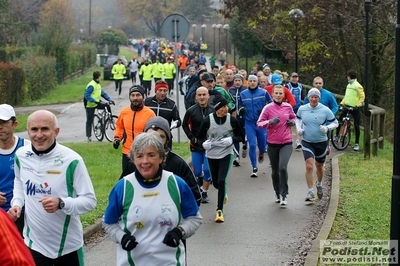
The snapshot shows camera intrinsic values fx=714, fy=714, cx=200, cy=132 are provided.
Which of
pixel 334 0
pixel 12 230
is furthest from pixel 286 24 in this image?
pixel 12 230

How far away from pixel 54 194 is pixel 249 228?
513 cm

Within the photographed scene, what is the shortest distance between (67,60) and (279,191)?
39.5m

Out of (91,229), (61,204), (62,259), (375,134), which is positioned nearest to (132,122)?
(91,229)

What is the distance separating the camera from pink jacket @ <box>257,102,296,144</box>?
11305mm

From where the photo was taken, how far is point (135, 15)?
146 m

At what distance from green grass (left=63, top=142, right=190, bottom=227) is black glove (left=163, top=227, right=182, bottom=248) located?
16.8 feet

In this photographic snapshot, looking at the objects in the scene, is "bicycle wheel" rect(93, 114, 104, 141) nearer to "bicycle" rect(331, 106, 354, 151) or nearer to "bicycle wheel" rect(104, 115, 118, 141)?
"bicycle wheel" rect(104, 115, 118, 141)

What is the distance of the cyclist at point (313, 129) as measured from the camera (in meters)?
11.5

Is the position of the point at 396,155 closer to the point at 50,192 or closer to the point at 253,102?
the point at 50,192

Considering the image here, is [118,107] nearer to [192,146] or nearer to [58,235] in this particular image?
[192,146]

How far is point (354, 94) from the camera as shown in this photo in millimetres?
17625

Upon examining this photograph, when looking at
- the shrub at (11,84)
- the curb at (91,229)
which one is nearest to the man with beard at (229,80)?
the curb at (91,229)

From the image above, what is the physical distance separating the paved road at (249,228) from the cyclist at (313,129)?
70cm

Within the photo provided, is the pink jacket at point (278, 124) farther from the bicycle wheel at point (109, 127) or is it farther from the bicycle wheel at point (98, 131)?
the bicycle wheel at point (98, 131)
